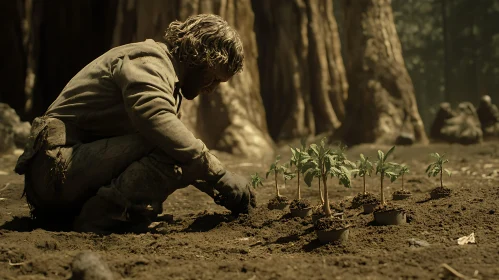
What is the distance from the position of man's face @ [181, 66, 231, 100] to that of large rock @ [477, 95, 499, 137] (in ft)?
29.7

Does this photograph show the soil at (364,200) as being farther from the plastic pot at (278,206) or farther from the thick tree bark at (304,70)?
the thick tree bark at (304,70)

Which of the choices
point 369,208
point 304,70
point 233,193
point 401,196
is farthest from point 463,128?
point 233,193

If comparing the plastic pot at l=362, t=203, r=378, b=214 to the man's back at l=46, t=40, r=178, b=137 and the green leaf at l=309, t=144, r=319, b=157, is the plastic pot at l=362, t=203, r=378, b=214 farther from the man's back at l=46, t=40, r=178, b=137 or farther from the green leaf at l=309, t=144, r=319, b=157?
the man's back at l=46, t=40, r=178, b=137

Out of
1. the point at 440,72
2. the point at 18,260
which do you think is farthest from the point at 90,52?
the point at 440,72

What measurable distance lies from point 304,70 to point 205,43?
707cm

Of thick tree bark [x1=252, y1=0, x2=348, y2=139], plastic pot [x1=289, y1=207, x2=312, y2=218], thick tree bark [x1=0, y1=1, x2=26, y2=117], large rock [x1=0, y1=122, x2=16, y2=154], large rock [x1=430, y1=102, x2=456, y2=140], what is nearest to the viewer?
plastic pot [x1=289, y1=207, x2=312, y2=218]

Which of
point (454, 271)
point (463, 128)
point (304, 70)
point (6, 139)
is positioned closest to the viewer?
point (454, 271)

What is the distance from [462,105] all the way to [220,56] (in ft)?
29.6

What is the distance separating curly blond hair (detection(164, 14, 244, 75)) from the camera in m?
3.42

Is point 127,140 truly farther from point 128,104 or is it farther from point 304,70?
point 304,70

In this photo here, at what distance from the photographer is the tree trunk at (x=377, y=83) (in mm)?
9492

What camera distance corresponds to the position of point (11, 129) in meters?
8.96

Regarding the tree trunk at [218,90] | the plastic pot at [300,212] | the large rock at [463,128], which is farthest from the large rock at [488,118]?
the plastic pot at [300,212]

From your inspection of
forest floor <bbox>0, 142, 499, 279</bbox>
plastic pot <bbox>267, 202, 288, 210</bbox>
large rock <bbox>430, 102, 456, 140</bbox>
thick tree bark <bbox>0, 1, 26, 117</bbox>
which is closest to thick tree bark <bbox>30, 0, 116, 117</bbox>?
thick tree bark <bbox>0, 1, 26, 117</bbox>
